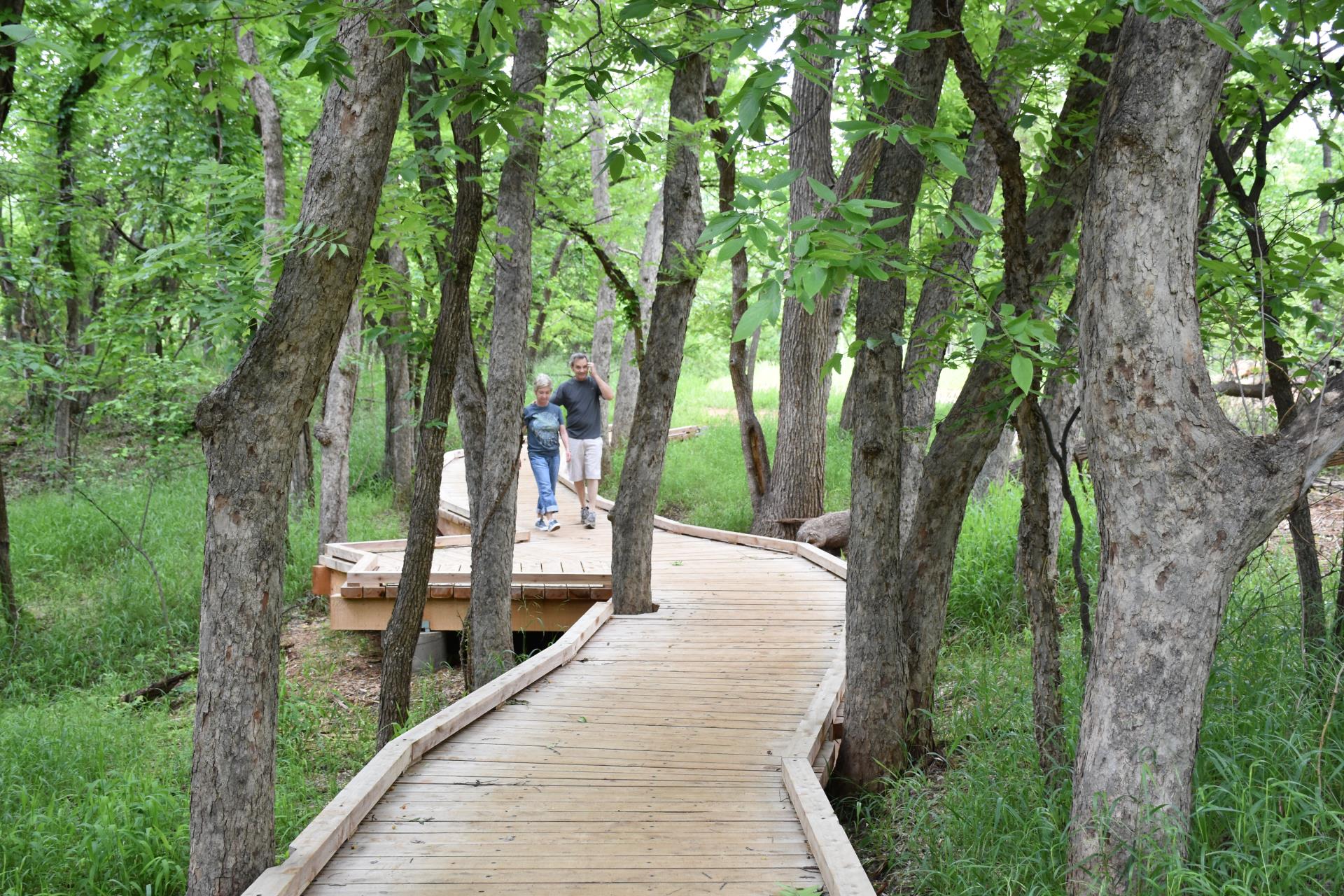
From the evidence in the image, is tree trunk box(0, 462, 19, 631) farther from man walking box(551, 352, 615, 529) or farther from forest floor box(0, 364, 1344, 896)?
man walking box(551, 352, 615, 529)

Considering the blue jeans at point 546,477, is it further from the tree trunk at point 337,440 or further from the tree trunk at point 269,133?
the tree trunk at point 269,133

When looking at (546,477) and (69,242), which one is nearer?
(546,477)

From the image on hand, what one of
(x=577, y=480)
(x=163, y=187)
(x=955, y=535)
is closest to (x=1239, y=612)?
(x=955, y=535)

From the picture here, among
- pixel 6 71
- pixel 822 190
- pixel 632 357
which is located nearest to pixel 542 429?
pixel 632 357

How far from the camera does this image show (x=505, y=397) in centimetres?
730

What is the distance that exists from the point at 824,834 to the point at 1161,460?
2140mm

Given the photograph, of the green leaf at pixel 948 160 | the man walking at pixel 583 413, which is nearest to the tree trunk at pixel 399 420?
the man walking at pixel 583 413

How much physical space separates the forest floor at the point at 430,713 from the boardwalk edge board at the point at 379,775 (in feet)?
3.54

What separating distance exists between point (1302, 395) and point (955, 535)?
7.83 ft

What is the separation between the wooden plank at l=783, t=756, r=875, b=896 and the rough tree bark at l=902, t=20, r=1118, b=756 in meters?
1.09

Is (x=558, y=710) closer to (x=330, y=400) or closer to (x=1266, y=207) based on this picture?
(x=1266, y=207)

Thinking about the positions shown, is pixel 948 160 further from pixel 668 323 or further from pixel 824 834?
pixel 668 323

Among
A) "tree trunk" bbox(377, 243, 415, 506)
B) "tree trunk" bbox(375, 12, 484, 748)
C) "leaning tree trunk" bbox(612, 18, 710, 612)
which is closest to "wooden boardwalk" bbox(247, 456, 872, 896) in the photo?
"tree trunk" bbox(375, 12, 484, 748)

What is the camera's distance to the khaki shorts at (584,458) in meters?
12.4
